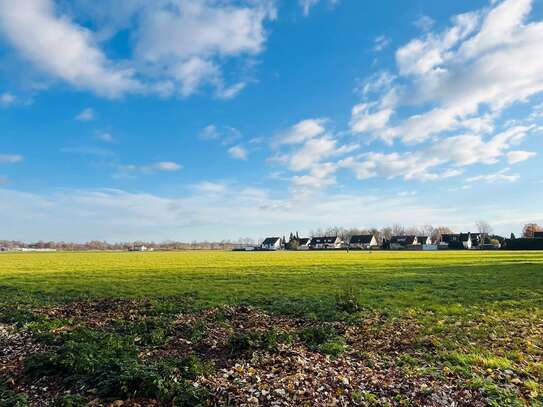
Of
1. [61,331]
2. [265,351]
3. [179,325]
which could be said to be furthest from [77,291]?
[265,351]

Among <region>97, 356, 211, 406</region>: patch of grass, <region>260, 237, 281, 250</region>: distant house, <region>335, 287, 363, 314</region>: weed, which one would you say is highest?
<region>260, 237, 281, 250</region>: distant house

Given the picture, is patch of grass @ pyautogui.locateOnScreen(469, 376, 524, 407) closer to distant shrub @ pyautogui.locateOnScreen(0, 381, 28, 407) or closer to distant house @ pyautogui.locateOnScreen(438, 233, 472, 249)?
distant shrub @ pyautogui.locateOnScreen(0, 381, 28, 407)

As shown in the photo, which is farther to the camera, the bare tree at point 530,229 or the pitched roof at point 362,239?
the pitched roof at point 362,239

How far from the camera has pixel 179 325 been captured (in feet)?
35.5

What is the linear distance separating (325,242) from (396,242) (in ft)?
106

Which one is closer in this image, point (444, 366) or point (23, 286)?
point (444, 366)

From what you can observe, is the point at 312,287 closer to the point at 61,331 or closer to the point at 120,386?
the point at 61,331

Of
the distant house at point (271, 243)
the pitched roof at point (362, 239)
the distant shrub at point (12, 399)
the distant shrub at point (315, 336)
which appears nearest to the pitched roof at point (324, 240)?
the pitched roof at point (362, 239)

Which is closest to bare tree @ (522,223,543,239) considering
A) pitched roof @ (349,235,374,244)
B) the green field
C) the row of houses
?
the row of houses

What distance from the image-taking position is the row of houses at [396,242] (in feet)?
433

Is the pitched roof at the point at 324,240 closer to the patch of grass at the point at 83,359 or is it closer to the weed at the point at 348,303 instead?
the weed at the point at 348,303

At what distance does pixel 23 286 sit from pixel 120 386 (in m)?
19.6

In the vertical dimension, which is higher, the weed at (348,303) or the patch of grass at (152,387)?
the weed at (348,303)

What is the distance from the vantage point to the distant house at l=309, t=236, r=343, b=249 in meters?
166
